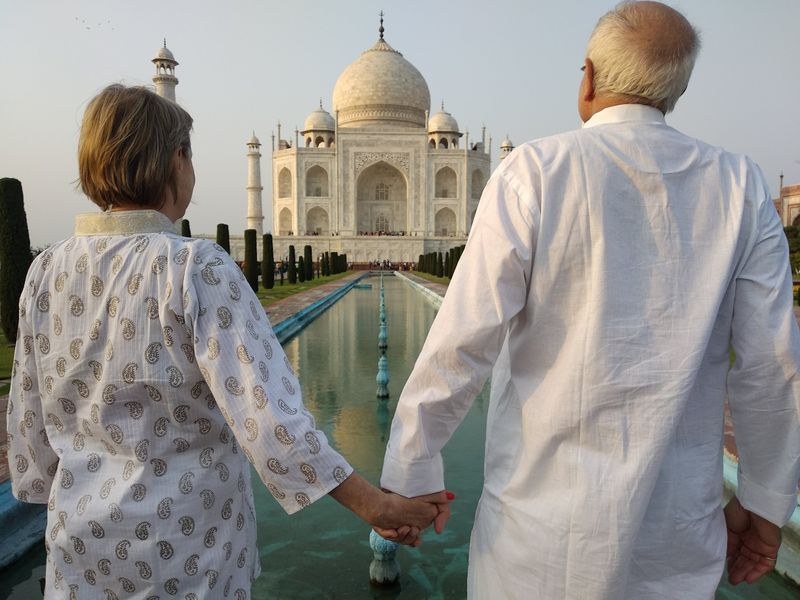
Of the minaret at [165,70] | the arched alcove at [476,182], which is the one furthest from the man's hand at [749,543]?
the arched alcove at [476,182]

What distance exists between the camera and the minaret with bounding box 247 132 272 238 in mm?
27688

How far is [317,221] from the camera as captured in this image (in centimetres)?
2938

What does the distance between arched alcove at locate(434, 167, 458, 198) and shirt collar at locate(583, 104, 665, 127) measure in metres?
28.8

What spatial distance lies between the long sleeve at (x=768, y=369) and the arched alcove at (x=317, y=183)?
28.8 metres

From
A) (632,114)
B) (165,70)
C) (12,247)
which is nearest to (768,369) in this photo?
(632,114)

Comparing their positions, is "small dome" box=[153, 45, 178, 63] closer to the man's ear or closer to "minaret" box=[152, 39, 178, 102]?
"minaret" box=[152, 39, 178, 102]

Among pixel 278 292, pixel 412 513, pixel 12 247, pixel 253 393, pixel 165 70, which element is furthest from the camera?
pixel 165 70

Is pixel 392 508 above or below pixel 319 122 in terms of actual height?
below

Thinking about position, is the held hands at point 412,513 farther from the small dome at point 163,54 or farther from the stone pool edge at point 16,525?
the small dome at point 163,54

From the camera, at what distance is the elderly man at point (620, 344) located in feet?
2.55

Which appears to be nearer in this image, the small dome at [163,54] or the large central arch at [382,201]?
the small dome at [163,54]

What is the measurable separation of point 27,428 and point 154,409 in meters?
0.26

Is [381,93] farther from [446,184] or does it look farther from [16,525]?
[16,525]

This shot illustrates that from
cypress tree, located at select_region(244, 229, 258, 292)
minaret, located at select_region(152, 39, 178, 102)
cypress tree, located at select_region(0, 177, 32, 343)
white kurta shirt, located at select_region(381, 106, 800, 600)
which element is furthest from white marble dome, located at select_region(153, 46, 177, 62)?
white kurta shirt, located at select_region(381, 106, 800, 600)
